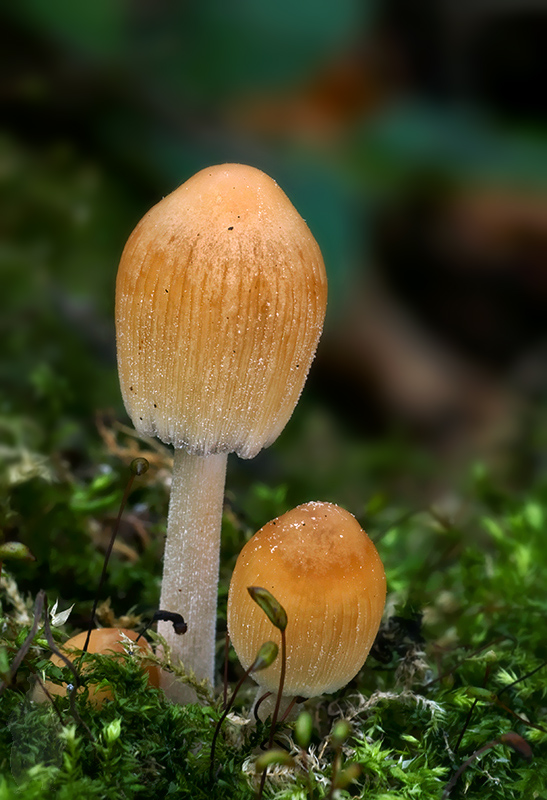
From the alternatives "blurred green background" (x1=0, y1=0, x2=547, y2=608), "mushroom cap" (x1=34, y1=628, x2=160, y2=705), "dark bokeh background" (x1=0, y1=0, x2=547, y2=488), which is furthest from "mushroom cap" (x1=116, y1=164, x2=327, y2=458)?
"dark bokeh background" (x1=0, y1=0, x2=547, y2=488)

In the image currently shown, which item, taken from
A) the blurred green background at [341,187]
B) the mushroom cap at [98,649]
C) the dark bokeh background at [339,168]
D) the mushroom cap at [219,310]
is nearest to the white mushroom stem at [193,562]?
the mushroom cap at [98,649]

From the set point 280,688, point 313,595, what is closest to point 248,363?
point 313,595

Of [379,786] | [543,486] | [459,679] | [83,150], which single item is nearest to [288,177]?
[83,150]

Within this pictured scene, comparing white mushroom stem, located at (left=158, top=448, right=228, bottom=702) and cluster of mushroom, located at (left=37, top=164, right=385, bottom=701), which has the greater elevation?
cluster of mushroom, located at (left=37, top=164, right=385, bottom=701)

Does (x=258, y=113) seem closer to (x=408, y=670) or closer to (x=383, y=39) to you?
(x=383, y=39)

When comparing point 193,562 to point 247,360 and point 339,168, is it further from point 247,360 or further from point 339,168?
point 339,168

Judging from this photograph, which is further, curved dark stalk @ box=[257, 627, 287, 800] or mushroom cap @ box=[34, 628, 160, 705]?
mushroom cap @ box=[34, 628, 160, 705]

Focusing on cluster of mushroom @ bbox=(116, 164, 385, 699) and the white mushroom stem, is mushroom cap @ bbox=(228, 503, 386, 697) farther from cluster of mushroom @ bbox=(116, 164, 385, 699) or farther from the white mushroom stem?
the white mushroom stem
